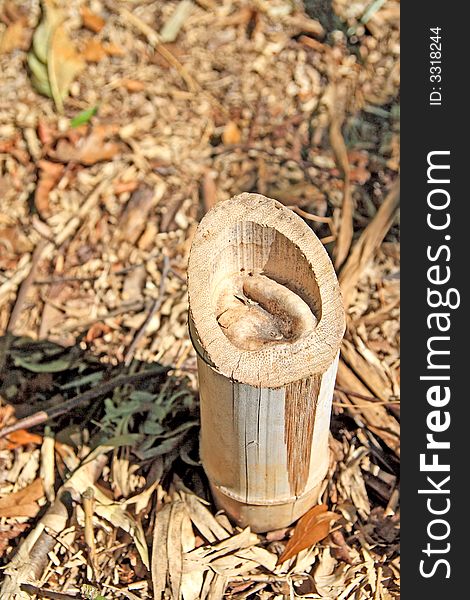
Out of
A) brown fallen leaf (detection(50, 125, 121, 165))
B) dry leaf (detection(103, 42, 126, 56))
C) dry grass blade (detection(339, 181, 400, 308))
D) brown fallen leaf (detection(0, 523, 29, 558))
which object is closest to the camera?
brown fallen leaf (detection(0, 523, 29, 558))

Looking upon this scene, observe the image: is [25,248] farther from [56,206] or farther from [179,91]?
[179,91]

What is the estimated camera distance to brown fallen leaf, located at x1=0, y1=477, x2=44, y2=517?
229cm

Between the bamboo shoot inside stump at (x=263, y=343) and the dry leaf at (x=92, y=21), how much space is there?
2.10 metres

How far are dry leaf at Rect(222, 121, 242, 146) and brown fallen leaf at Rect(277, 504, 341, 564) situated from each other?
1.66 m

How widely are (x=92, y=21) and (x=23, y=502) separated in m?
2.23

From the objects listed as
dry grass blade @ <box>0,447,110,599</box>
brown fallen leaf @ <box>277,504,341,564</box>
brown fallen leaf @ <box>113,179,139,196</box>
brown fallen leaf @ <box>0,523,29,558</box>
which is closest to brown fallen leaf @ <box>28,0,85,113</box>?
brown fallen leaf @ <box>113,179,139,196</box>

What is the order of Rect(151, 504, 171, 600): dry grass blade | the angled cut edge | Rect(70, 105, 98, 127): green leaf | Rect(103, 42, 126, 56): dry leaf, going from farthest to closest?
Rect(103, 42, 126, 56): dry leaf
Rect(70, 105, 98, 127): green leaf
Rect(151, 504, 171, 600): dry grass blade
the angled cut edge

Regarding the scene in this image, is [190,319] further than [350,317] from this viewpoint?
No

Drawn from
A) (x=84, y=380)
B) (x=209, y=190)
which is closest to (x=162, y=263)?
(x=209, y=190)

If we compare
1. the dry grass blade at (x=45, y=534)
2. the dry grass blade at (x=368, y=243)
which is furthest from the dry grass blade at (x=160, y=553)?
the dry grass blade at (x=368, y=243)

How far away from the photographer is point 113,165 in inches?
127

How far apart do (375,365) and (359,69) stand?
62.4 inches

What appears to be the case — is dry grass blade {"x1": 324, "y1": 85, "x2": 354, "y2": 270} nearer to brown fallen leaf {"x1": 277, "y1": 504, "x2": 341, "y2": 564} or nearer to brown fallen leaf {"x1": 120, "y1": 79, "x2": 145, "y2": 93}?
brown fallen leaf {"x1": 120, "y1": 79, "x2": 145, "y2": 93}

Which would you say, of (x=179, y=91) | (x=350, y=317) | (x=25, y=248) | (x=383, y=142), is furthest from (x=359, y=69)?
(x=25, y=248)
